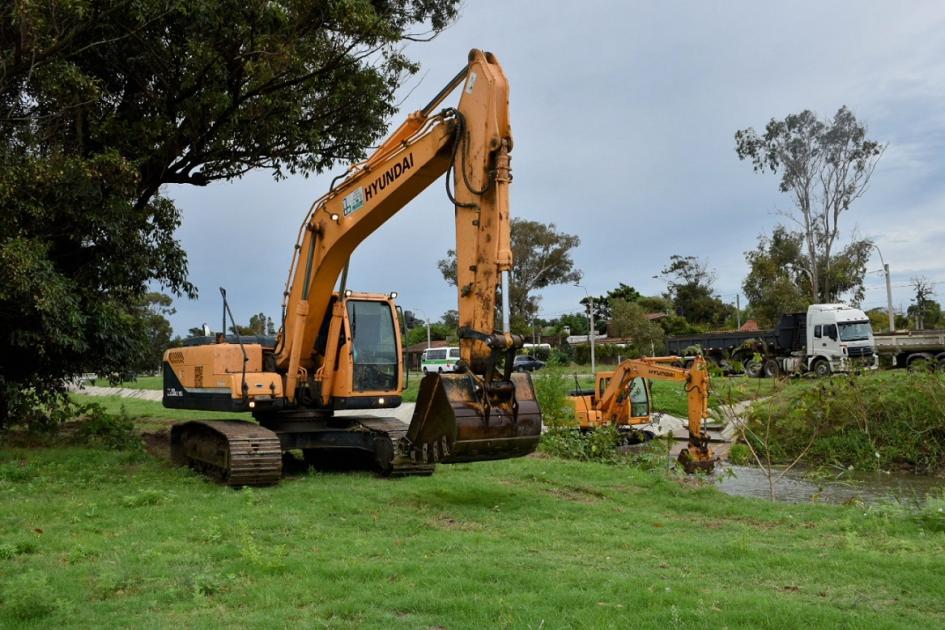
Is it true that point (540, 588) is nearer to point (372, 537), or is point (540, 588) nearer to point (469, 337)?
point (372, 537)

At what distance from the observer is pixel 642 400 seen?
17859 mm

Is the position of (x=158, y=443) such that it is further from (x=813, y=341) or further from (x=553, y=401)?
(x=813, y=341)

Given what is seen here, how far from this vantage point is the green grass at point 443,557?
474 cm

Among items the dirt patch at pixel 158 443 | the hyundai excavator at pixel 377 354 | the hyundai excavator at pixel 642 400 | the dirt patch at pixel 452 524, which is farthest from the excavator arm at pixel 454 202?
the hyundai excavator at pixel 642 400

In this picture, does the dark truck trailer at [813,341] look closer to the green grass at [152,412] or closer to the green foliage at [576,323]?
the green grass at [152,412]

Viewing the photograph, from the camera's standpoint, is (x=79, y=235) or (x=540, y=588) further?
(x=79, y=235)

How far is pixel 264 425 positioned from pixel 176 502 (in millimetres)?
2792

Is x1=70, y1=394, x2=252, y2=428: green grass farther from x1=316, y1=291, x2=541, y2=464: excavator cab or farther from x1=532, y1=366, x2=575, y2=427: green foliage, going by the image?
x1=316, y1=291, x2=541, y2=464: excavator cab

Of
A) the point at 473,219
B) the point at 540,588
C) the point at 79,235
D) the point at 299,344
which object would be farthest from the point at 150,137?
the point at 540,588

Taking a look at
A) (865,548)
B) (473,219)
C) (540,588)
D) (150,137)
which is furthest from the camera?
(150,137)

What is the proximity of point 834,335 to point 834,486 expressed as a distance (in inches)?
715

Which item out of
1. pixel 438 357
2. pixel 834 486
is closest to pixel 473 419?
pixel 834 486

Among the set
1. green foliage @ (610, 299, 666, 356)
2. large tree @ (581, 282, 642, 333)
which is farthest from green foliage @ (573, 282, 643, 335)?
green foliage @ (610, 299, 666, 356)

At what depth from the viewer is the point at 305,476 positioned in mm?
11477
